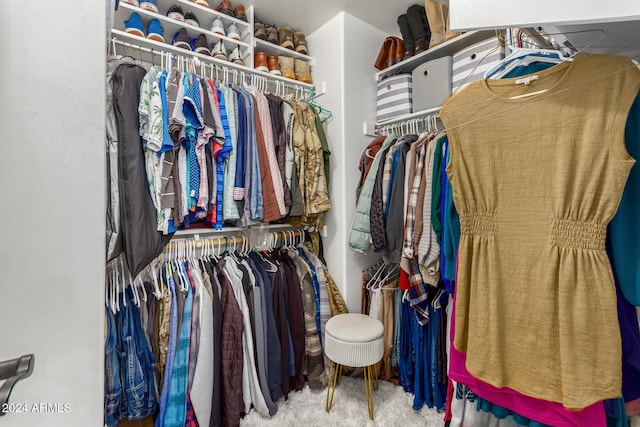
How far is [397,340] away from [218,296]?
1090mm

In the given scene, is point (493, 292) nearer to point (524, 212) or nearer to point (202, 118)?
point (524, 212)

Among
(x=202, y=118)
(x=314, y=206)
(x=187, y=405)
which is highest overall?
(x=202, y=118)

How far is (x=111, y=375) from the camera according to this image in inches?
53.1

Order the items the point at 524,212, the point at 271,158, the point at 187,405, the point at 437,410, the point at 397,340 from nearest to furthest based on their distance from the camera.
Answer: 1. the point at 524,212
2. the point at 187,405
3. the point at 437,410
4. the point at 271,158
5. the point at 397,340

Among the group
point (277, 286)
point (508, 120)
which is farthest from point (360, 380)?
point (508, 120)

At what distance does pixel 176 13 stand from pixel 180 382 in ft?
6.33

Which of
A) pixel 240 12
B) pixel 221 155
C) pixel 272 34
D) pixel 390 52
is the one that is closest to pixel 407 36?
pixel 390 52

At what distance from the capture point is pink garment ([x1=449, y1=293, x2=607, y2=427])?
0.73m

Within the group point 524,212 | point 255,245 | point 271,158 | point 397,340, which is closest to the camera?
point 524,212

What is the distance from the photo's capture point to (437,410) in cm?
156

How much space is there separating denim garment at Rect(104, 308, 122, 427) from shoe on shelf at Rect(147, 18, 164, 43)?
1.38 metres

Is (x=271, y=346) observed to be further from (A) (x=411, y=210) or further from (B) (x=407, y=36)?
(B) (x=407, y=36)

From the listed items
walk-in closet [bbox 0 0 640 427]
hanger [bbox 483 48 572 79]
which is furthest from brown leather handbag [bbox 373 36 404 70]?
hanger [bbox 483 48 572 79]

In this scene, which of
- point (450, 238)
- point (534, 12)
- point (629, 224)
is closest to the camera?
point (534, 12)
